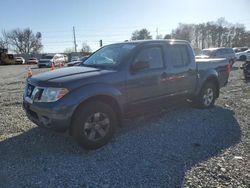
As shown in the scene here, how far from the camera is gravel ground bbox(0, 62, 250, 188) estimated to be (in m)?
3.41

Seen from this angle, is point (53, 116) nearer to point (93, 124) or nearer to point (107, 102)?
point (93, 124)

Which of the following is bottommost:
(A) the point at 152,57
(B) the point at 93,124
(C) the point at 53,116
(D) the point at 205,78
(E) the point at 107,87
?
(B) the point at 93,124

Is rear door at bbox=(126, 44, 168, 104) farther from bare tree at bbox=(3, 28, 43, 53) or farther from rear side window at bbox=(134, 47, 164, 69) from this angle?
bare tree at bbox=(3, 28, 43, 53)

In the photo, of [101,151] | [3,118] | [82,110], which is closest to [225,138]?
[101,151]

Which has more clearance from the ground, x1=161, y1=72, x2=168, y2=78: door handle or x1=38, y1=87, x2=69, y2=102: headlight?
x1=161, y1=72, x2=168, y2=78: door handle

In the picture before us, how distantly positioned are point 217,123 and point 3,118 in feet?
17.4

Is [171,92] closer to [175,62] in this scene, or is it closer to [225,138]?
[175,62]

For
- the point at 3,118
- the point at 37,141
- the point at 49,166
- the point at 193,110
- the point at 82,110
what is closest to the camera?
the point at 49,166

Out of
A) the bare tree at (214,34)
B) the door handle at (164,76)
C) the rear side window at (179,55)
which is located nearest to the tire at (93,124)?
the door handle at (164,76)

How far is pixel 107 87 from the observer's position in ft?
14.4

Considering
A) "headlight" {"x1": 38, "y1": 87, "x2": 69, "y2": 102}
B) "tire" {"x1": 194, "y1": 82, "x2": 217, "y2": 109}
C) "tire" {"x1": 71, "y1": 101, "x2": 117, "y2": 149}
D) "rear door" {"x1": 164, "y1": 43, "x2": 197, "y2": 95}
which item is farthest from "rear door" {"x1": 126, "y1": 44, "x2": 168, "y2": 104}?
"tire" {"x1": 194, "y1": 82, "x2": 217, "y2": 109}

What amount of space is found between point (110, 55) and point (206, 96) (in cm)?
321

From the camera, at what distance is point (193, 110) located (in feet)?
22.4

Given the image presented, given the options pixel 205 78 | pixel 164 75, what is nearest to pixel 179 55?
pixel 164 75
